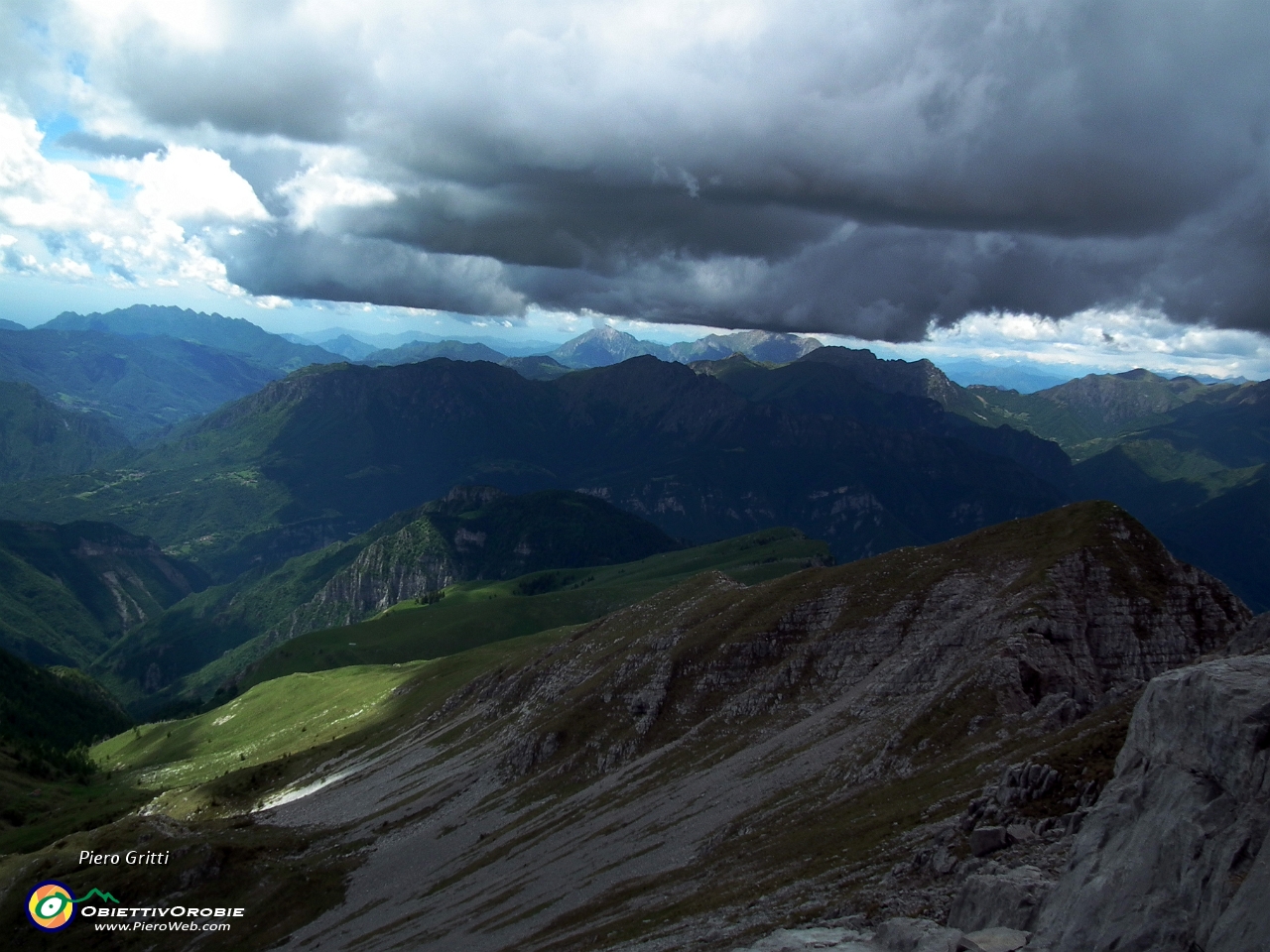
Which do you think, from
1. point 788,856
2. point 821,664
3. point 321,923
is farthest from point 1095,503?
point 321,923

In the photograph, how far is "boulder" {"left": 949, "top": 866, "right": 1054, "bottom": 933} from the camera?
1745 inches

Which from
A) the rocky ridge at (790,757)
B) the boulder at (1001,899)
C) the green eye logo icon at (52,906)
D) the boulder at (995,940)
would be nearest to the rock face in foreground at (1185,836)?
Result: the boulder at (995,940)

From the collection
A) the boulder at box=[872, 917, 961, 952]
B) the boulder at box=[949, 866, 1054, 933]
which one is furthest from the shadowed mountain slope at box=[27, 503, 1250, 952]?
the boulder at box=[949, 866, 1054, 933]

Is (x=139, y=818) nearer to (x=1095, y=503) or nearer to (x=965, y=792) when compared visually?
(x=965, y=792)

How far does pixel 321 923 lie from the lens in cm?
11200

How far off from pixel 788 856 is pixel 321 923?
214ft

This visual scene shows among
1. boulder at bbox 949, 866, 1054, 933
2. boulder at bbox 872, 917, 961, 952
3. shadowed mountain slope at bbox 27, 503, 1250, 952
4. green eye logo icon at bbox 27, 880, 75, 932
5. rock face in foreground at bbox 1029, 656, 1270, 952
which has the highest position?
rock face in foreground at bbox 1029, 656, 1270, 952

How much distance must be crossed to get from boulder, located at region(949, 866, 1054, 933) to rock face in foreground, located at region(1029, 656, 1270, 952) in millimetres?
2009

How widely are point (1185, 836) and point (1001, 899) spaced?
10.4 meters

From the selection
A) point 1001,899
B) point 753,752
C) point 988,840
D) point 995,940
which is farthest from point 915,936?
point 753,752

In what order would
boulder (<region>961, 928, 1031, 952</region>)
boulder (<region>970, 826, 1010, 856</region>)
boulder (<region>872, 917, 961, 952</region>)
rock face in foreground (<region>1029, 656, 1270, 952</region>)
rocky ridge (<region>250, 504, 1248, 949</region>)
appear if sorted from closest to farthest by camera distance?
1. rock face in foreground (<region>1029, 656, 1270, 952</region>)
2. boulder (<region>961, 928, 1031, 952</region>)
3. boulder (<region>872, 917, 961, 952</region>)
4. boulder (<region>970, 826, 1010, 856</region>)
5. rocky ridge (<region>250, 504, 1248, 949</region>)

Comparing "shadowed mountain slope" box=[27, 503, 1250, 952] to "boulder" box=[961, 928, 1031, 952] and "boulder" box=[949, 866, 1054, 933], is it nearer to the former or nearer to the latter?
"boulder" box=[949, 866, 1054, 933]

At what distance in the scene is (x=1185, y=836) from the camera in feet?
128

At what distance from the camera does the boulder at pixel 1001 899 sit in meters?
44.3
